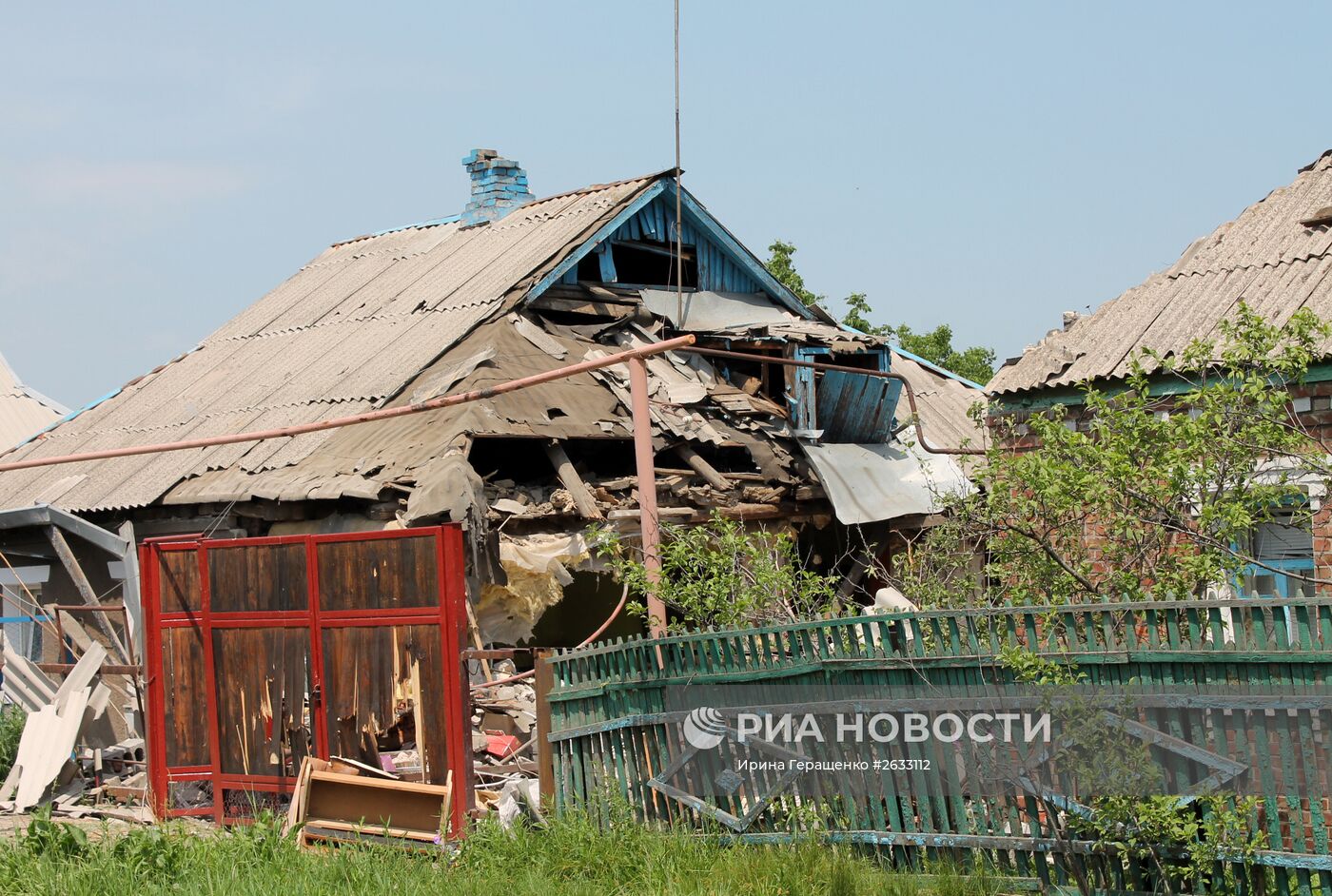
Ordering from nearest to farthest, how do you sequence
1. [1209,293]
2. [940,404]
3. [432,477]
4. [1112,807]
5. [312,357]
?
[1112,807]
[1209,293]
[432,477]
[312,357]
[940,404]

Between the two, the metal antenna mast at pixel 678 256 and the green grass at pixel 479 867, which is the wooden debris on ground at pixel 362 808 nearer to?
the green grass at pixel 479 867

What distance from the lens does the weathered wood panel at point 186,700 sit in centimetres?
866

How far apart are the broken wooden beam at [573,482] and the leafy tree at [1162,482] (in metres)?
4.95

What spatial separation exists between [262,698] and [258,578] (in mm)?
753

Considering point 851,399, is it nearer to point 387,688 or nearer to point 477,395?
point 477,395

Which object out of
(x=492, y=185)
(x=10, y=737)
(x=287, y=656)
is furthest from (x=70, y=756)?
(x=492, y=185)

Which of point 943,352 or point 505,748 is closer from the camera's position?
point 505,748

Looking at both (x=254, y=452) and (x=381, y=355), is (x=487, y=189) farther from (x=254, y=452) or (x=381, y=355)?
(x=254, y=452)

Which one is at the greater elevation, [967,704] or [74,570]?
[74,570]

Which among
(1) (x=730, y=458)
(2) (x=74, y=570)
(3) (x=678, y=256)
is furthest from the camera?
(3) (x=678, y=256)

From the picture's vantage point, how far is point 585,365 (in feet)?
33.3

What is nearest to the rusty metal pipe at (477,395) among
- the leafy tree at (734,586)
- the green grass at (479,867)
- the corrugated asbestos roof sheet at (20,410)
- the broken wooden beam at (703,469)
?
the leafy tree at (734,586)

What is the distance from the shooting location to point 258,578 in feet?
27.7

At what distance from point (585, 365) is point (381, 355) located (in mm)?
4825
